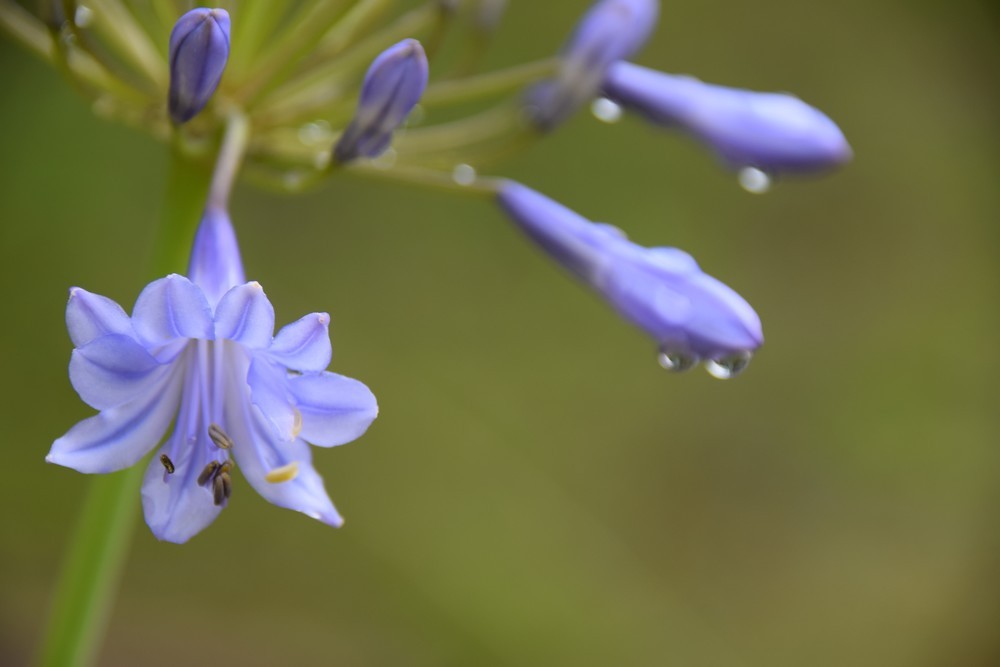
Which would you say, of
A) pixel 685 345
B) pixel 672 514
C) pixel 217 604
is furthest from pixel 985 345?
pixel 685 345

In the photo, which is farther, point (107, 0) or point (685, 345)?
point (107, 0)

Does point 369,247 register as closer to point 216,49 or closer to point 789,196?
point 789,196

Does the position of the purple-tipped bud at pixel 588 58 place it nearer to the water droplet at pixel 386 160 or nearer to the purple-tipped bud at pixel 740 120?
the purple-tipped bud at pixel 740 120

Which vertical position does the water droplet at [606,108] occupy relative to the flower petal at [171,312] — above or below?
above

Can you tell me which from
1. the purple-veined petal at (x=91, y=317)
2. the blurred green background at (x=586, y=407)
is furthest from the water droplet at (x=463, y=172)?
the blurred green background at (x=586, y=407)

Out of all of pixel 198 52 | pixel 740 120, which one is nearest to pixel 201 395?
pixel 198 52

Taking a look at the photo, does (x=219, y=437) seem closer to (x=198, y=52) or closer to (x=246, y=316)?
(x=246, y=316)
